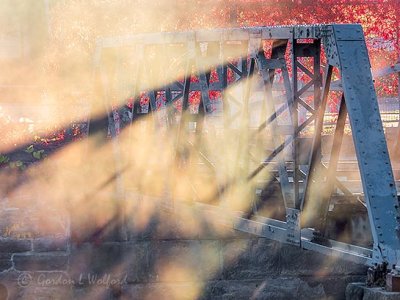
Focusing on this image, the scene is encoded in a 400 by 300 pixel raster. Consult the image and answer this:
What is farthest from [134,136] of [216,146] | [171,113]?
[216,146]

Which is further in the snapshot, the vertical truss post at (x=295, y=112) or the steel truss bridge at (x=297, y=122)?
the vertical truss post at (x=295, y=112)

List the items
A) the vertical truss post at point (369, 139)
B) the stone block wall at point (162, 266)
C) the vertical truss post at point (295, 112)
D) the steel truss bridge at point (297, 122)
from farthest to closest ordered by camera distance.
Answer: the stone block wall at point (162, 266) < the vertical truss post at point (295, 112) < the steel truss bridge at point (297, 122) < the vertical truss post at point (369, 139)

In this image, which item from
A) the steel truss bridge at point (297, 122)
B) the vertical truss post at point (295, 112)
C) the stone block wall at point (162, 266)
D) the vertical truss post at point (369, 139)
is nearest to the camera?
the vertical truss post at point (369, 139)

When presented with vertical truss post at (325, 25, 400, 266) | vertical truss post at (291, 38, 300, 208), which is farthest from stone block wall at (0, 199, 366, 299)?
vertical truss post at (325, 25, 400, 266)

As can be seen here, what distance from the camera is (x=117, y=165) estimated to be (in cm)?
2850

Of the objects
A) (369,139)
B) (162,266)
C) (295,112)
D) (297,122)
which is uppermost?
(295,112)

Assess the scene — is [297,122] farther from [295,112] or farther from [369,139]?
[369,139]

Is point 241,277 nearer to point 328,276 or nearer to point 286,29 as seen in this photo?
point 328,276

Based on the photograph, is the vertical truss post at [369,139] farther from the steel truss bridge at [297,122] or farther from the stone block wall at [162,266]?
the stone block wall at [162,266]

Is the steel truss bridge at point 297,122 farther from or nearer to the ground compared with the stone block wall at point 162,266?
farther from the ground

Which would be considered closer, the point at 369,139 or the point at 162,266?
the point at 369,139

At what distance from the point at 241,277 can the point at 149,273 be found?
204 centimetres

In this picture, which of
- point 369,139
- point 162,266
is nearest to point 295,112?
point 369,139

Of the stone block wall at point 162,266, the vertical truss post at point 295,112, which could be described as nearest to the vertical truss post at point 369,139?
the vertical truss post at point 295,112
